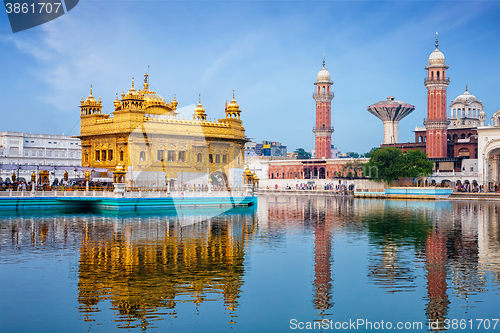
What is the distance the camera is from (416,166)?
65438 millimetres

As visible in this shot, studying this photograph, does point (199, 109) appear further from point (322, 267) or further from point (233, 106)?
point (322, 267)

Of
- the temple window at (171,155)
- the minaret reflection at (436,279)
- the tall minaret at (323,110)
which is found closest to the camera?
the minaret reflection at (436,279)

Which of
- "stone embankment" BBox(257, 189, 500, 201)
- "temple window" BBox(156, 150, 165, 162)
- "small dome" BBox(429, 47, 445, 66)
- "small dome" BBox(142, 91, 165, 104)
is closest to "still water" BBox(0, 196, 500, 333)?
"temple window" BBox(156, 150, 165, 162)

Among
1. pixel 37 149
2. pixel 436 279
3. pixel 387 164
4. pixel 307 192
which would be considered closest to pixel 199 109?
pixel 307 192

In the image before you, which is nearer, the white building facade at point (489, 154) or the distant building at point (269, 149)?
the white building facade at point (489, 154)

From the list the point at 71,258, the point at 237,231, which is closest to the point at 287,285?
the point at 71,258

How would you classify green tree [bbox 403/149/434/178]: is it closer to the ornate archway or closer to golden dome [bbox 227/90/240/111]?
the ornate archway

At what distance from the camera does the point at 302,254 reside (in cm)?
1864

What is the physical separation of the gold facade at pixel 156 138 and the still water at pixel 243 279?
55.8 feet

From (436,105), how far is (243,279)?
2520 inches

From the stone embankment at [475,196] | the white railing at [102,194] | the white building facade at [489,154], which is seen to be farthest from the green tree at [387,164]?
the white railing at [102,194]

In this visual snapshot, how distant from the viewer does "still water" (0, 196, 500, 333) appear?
36.2 ft

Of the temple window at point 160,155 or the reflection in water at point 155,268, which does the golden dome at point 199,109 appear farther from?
the reflection in water at point 155,268

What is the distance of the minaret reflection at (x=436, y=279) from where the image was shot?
11.6 m
